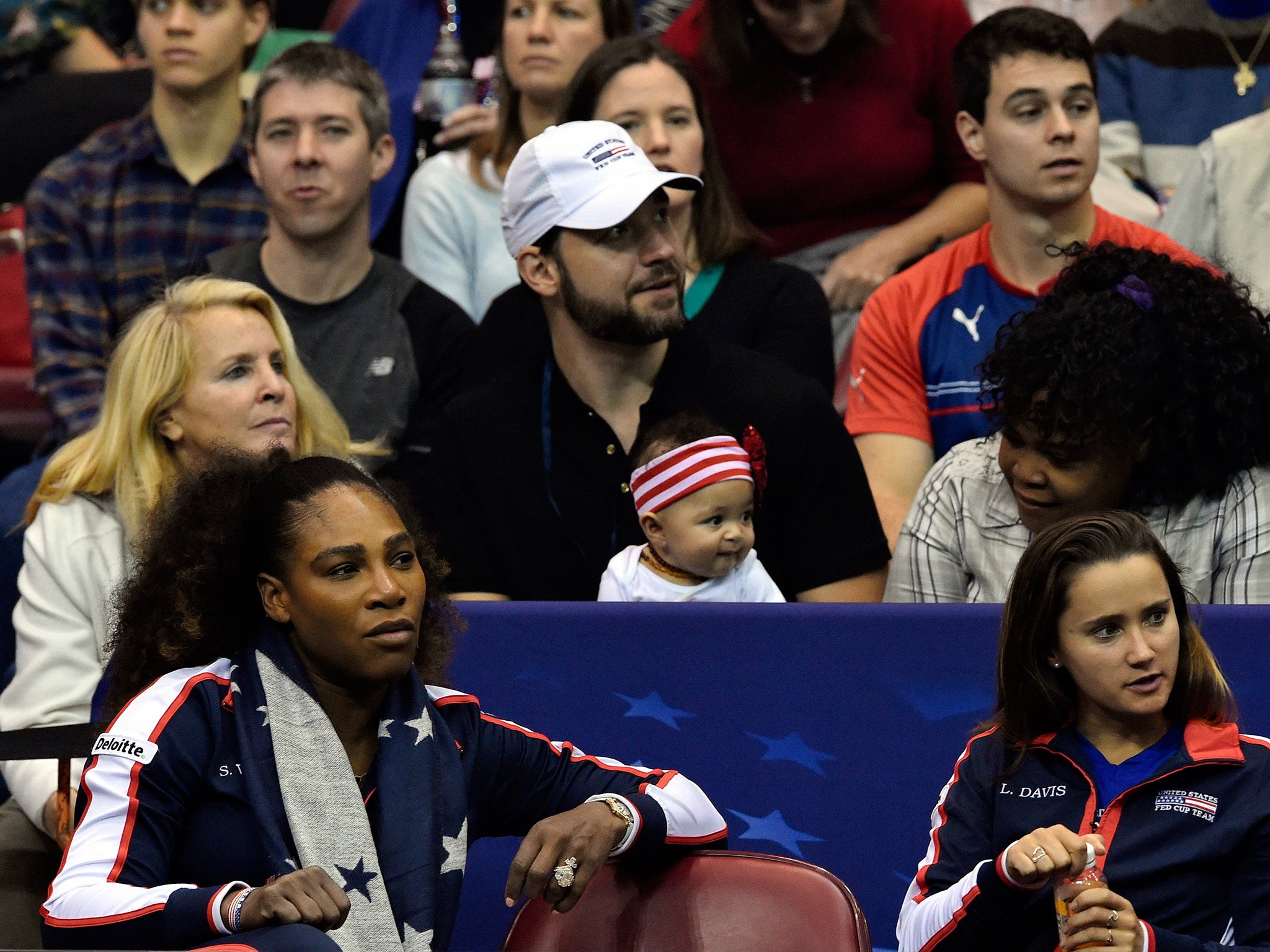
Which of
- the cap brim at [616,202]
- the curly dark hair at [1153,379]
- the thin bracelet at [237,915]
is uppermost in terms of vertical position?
the cap brim at [616,202]

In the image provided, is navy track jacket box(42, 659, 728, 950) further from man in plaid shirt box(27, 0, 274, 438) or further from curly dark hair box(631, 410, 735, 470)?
man in plaid shirt box(27, 0, 274, 438)

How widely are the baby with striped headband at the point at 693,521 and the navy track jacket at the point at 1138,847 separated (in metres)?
0.88

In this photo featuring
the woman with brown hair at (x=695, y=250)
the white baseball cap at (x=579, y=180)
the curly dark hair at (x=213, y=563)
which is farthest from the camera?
the woman with brown hair at (x=695, y=250)

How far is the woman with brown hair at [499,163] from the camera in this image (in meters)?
4.72

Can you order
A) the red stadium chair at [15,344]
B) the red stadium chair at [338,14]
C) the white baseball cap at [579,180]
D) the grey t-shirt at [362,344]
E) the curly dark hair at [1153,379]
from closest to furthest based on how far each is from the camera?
the curly dark hair at [1153,379], the white baseball cap at [579,180], the grey t-shirt at [362,344], the red stadium chair at [15,344], the red stadium chair at [338,14]

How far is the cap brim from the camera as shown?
3.79 m

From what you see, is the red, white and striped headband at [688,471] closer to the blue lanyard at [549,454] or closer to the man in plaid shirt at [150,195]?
the blue lanyard at [549,454]

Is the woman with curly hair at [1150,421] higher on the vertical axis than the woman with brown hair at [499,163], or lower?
lower

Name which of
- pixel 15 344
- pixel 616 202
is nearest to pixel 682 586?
pixel 616 202

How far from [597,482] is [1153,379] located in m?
1.14

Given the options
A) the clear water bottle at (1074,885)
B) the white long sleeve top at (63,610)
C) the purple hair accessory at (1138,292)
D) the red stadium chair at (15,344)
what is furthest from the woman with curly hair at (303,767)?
the red stadium chair at (15,344)

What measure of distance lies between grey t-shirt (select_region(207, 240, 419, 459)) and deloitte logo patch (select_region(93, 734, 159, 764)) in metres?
1.89

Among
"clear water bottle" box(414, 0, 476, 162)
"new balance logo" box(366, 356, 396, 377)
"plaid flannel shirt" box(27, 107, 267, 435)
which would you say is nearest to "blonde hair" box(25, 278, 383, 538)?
"new balance logo" box(366, 356, 396, 377)

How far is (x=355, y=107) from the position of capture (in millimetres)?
4605
